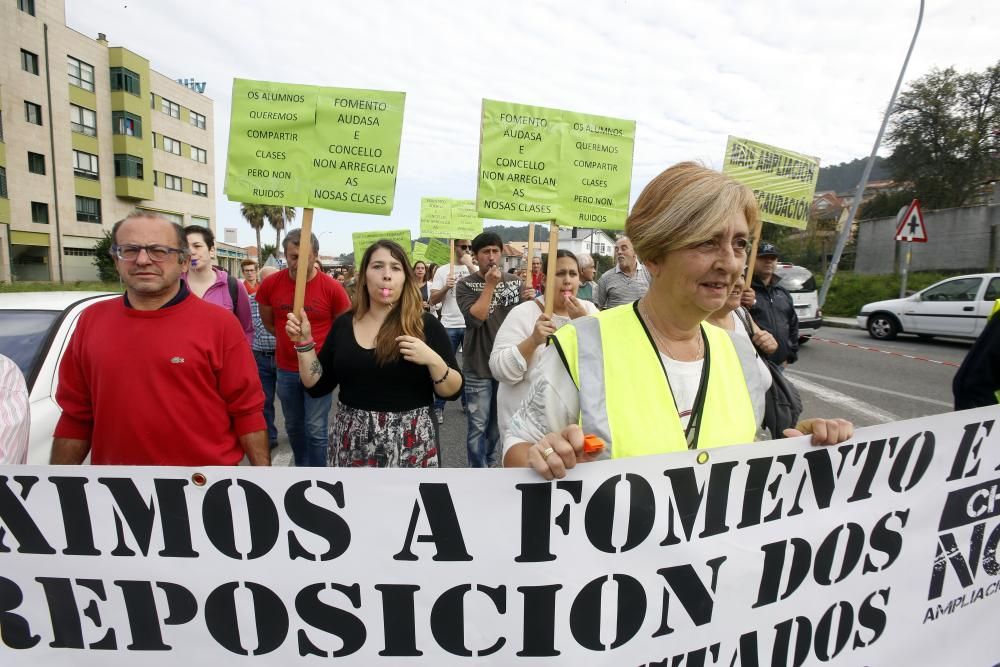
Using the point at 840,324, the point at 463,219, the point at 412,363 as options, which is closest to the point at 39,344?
the point at 412,363

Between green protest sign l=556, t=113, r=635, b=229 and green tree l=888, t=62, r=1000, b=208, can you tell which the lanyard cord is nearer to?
green protest sign l=556, t=113, r=635, b=229

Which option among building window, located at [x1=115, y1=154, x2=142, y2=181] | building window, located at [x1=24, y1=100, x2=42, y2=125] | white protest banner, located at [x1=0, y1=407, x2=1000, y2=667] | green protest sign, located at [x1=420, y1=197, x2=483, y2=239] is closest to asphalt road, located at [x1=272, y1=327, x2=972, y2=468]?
green protest sign, located at [x1=420, y1=197, x2=483, y2=239]

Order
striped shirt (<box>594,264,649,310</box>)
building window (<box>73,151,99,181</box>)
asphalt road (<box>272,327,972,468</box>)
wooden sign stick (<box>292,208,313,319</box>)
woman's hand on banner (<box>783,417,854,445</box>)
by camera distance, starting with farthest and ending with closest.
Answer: building window (<box>73,151,99,181</box>) → asphalt road (<box>272,327,972,468</box>) → striped shirt (<box>594,264,649,310</box>) → wooden sign stick (<box>292,208,313,319</box>) → woman's hand on banner (<box>783,417,854,445</box>)

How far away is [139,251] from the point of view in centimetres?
224

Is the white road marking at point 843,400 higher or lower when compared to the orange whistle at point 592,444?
lower

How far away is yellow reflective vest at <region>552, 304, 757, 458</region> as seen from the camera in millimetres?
1438

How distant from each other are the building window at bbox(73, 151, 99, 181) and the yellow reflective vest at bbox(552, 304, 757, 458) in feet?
146

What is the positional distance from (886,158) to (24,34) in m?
47.4

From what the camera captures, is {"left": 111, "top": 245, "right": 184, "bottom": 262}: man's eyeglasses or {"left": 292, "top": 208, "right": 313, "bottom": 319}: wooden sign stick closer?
{"left": 111, "top": 245, "right": 184, "bottom": 262}: man's eyeglasses

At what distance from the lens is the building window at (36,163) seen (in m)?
33.2

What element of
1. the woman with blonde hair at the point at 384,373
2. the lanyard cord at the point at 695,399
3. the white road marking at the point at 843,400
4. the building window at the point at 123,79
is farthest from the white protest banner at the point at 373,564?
the building window at the point at 123,79

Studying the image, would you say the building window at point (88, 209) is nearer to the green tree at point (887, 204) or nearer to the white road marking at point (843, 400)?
the white road marking at point (843, 400)

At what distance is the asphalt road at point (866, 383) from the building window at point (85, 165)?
39.3m

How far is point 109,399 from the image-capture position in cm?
218
